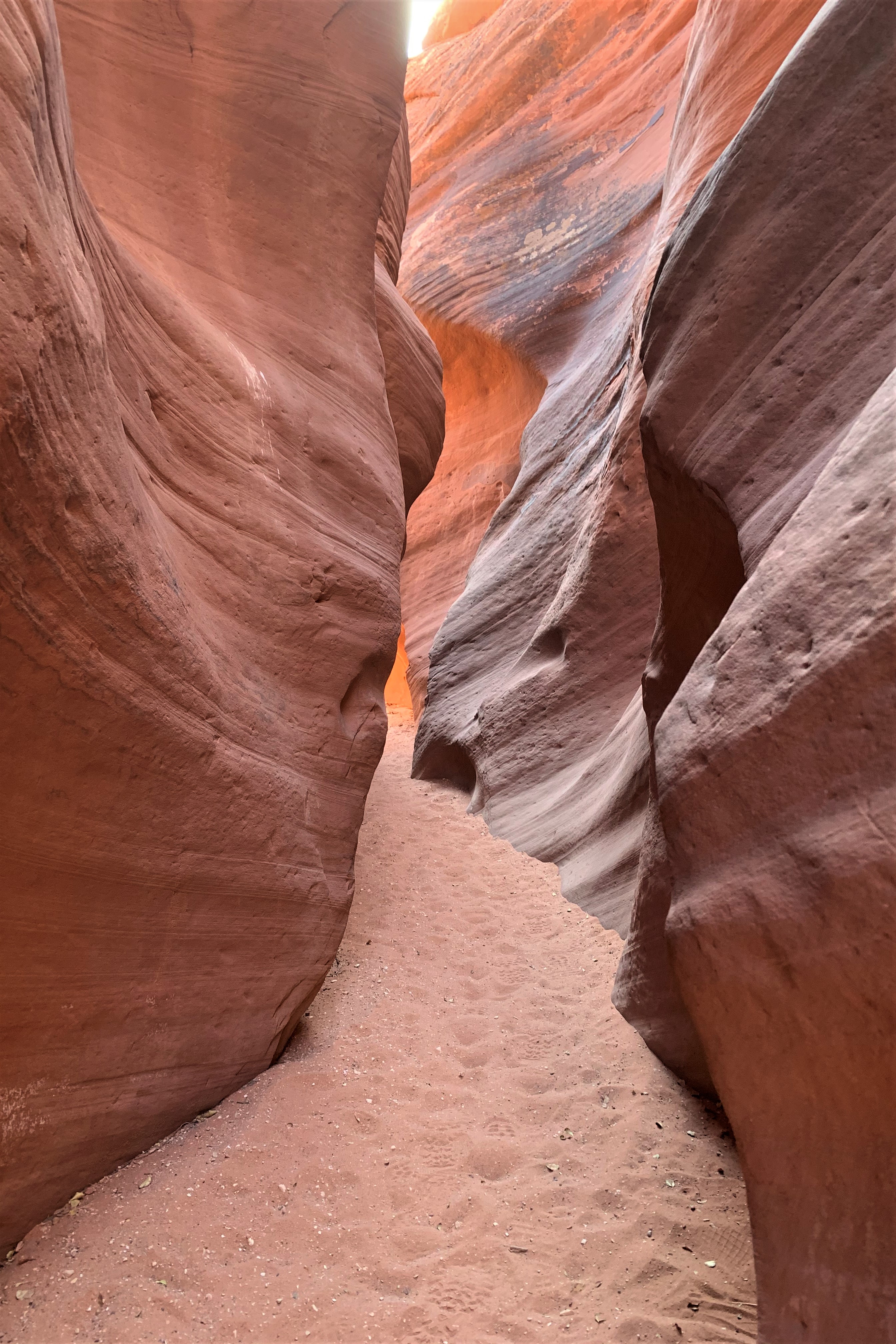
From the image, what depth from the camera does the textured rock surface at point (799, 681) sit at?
1.70 m

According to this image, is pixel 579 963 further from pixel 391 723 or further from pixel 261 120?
pixel 391 723

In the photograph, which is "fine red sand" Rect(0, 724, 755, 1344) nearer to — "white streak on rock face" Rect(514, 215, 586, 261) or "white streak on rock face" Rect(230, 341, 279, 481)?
"white streak on rock face" Rect(230, 341, 279, 481)

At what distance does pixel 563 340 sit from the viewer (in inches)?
443

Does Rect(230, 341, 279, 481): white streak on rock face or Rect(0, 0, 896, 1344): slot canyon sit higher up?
Rect(230, 341, 279, 481): white streak on rock face

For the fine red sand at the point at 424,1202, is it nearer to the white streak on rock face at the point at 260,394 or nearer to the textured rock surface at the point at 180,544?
the textured rock surface at the point at 180,544

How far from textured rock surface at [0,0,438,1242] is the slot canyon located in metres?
0.02

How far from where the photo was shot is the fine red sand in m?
2.13

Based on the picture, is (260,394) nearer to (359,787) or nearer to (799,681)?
(359,787)

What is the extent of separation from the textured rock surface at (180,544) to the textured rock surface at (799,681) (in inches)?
61.4

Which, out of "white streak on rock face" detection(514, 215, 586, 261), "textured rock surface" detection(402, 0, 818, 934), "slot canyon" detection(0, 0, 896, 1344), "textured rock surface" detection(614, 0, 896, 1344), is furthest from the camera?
"white streak on rock face" detection(514, 215, 586, 261)

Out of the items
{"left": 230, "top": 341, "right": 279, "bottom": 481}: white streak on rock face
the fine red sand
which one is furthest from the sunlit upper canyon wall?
{"left": 230, "top": 341, "right": 279, "bottom": 481}: white streak on rock face

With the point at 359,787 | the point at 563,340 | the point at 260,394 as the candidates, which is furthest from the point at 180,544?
the point at 563,340

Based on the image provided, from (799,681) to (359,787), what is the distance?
2475 mm

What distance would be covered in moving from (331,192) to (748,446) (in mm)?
3228
